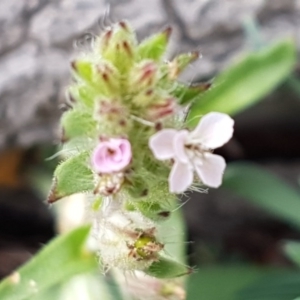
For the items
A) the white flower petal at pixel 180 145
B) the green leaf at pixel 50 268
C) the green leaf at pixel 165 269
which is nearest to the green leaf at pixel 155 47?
the white flower petal at pixel 180 145

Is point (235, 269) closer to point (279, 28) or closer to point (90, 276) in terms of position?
point (90, 276)

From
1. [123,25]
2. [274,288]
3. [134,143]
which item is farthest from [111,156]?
[274,288]

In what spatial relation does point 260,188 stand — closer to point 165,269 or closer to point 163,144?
point 165,269

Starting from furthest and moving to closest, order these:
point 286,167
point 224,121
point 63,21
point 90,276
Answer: point 286,167 < point 63,21 < point 90,276 < point 224,121

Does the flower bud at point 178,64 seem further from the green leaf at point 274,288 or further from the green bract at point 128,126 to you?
the green leaf at point 274,288

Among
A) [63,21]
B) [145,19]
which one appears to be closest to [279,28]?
[145,19]
